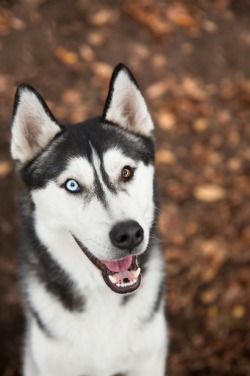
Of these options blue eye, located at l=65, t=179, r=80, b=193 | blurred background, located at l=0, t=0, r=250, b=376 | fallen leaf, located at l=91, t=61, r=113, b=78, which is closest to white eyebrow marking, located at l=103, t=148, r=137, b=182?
blue eye, located at l=65, t=179, r=80, b=193

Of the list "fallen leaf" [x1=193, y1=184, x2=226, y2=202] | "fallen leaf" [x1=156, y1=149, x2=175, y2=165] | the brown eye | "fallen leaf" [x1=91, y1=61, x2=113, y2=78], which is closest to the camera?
the brown eye

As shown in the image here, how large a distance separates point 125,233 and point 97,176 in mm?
363

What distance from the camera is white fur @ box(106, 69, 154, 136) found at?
Answer: 2850mm

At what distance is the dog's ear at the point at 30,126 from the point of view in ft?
8.89

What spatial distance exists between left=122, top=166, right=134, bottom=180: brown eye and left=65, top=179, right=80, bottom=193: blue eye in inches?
9.5

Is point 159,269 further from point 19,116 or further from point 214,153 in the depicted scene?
point 214,153

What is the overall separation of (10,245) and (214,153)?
196 centimetres

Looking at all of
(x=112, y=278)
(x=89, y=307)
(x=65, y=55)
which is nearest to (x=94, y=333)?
(x=89, y=307)

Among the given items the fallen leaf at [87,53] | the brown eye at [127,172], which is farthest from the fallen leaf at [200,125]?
the brown eye at [127,172]

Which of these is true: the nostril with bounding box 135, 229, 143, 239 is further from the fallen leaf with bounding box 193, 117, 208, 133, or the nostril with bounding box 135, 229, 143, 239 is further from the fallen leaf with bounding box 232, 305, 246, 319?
the fallen leaf with bounding box 193, 117, 208, 133

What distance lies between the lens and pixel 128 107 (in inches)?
118

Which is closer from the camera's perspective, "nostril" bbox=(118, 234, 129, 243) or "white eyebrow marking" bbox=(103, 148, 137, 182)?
"nostril" bbox=(118, 234, 129, 243)

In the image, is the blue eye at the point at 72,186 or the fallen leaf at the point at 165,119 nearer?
the blue eye at the point at 72,186

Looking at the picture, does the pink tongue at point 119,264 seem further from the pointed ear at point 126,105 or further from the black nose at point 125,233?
the pointed ear at point 126,105
